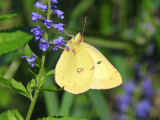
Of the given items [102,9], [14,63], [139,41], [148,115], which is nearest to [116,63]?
[139,41]

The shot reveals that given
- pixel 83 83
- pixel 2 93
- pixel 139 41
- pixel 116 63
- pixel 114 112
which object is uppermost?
pixel 83 83

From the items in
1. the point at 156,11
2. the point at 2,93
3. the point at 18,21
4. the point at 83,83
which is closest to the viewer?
the point at 83,83

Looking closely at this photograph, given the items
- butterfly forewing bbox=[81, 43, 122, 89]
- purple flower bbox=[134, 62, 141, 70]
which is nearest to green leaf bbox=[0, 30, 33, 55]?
butterfly forewing bbox=[81, 43, 122, 89]

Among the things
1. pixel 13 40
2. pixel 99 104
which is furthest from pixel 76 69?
pixel 99 104

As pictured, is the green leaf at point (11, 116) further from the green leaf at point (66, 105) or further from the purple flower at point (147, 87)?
the purple flower at point (147, 87)

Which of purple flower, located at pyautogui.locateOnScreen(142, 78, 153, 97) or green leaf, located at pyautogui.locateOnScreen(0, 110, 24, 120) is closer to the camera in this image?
green leaf, located at pyautogui.locateOnScreen(0, 110, 24, 120)

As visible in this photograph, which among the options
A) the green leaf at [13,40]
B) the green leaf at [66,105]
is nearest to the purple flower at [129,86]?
the green leaf at [66,105]

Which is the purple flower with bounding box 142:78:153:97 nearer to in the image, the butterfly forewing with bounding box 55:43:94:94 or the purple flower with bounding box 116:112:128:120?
the purple flower with bounding box 116:112:128:120

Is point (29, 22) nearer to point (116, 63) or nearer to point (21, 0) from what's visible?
point (21, 0)
